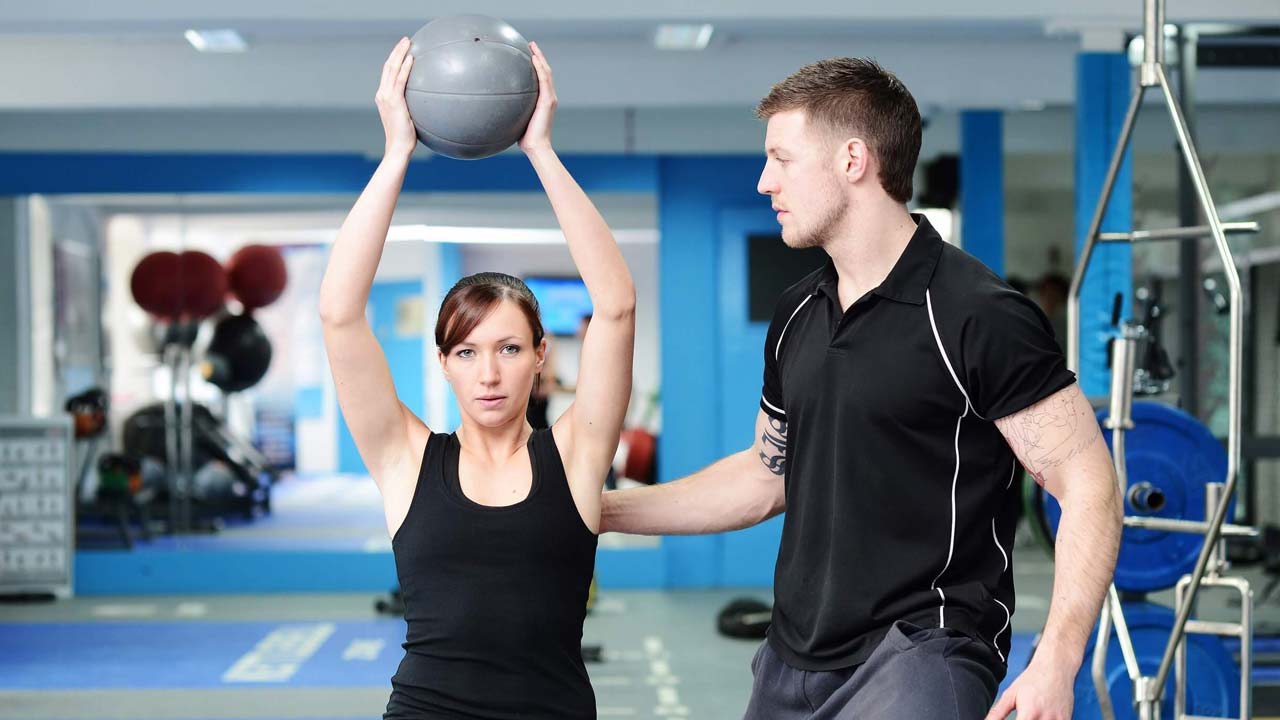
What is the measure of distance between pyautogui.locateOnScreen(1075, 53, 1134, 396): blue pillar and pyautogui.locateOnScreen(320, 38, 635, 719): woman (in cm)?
339

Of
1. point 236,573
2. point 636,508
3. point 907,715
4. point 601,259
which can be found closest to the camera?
point 907,715

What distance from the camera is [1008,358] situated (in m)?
1.92

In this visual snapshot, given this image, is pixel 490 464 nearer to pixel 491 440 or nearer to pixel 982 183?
pixel 491 440

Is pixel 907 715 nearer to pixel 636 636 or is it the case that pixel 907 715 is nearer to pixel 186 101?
pixel 636 636

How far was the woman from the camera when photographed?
6.48ft

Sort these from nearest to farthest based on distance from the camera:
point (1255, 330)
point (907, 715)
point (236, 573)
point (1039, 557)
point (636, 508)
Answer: point (907, 715)
point (636, 508)
point (236, 573)
point (1255, 330)
point (1039, 557)

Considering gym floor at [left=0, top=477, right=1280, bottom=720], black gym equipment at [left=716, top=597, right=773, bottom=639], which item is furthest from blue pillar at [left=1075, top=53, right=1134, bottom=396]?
black gym equipment at [left=716, top=597, right=773, bottom=639]

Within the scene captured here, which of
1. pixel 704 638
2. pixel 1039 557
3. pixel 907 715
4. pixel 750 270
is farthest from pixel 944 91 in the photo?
pixel 907 715

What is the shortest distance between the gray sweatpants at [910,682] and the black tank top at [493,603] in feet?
1.18

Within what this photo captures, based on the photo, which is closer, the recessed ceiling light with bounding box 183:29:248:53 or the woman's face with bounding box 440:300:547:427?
the woman's face with bounding box 440:300:547:427

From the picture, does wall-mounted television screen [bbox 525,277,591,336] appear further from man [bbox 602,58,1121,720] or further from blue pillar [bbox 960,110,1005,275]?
man [bbox 602,58,1121,720]

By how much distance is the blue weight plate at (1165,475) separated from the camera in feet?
12.3

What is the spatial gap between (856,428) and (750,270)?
5889mm

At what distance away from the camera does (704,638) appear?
623cm
